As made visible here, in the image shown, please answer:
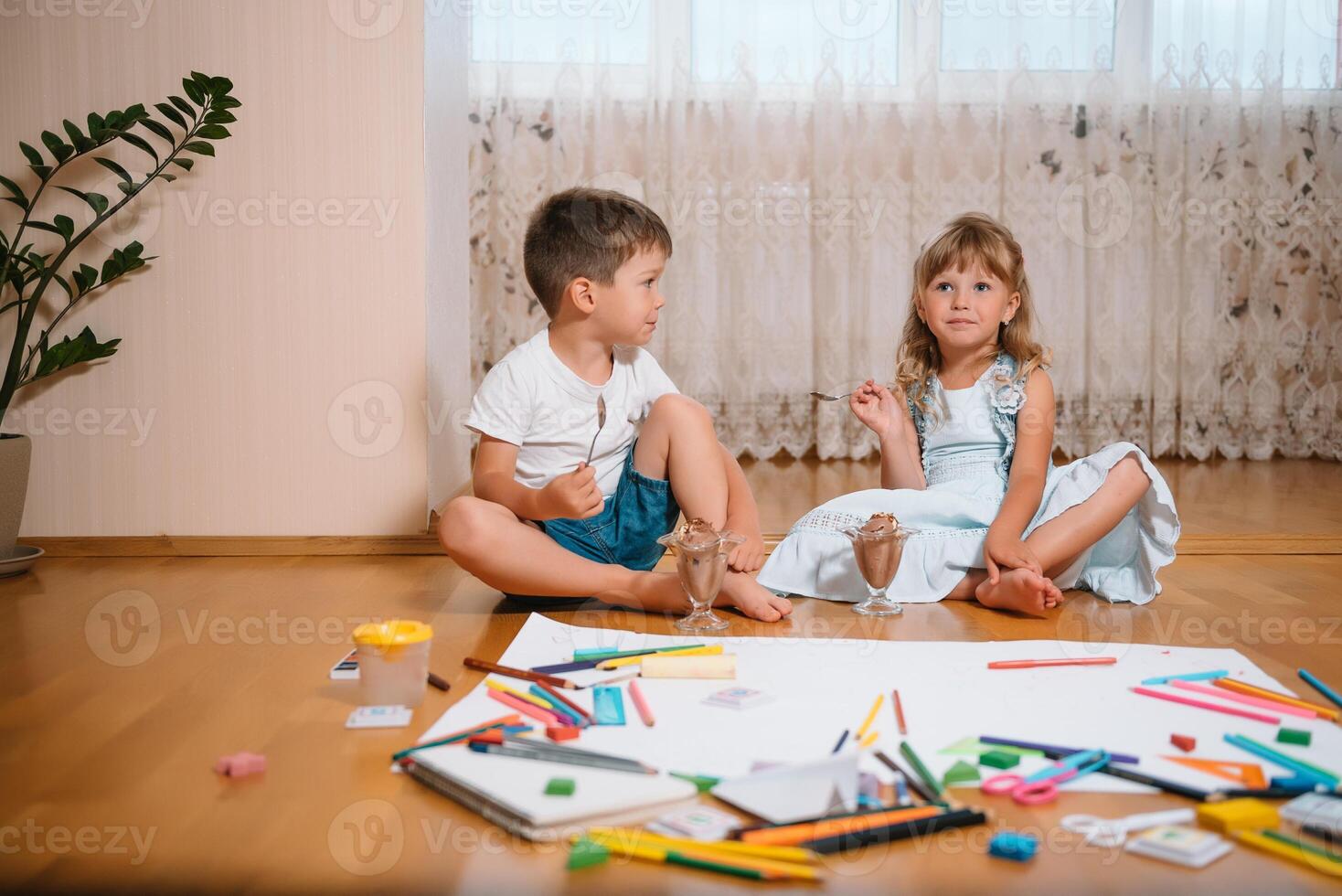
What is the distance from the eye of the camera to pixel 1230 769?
87 centimetres

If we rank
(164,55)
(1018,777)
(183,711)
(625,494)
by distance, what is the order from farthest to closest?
1. (164,55)
2. (625,494)
3. (183,711)
4. (1018,777)

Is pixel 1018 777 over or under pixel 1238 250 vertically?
under

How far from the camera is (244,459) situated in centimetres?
191

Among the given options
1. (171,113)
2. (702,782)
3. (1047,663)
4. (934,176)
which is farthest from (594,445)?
(934,176)

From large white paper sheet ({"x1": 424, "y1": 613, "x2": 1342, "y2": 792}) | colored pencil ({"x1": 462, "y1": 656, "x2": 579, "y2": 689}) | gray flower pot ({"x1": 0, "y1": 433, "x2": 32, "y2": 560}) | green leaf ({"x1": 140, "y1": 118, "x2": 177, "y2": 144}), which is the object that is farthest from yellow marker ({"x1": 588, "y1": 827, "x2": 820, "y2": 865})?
green leaf ({"x1": 140, "y1": 118, "x2": 177, "y2": 144})

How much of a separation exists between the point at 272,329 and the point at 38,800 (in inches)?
44.8

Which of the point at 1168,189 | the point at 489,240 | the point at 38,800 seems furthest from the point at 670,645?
the point at 1168,189

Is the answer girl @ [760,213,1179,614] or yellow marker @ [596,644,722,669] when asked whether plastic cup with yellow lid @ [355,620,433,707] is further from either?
girl @ [760,213,1179,614]

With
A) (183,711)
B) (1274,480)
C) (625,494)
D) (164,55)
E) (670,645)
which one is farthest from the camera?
(1274,480)

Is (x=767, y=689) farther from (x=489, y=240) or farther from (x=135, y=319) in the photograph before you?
(x=489, y=240)

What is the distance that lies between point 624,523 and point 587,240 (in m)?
0.37

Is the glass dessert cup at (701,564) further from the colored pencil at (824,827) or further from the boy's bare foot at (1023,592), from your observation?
the colored pencil at (824,827)

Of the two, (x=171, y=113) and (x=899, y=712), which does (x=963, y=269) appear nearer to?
(x=899, y=712)

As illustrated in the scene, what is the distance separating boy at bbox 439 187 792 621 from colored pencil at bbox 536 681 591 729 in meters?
0.35
